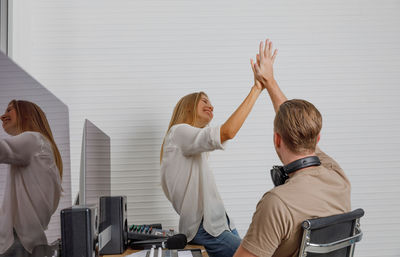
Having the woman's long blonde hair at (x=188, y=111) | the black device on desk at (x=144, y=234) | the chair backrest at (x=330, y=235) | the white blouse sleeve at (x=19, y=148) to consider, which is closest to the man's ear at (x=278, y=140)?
the chair backrest at (x=330, y=235)

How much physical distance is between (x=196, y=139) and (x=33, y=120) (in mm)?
1174

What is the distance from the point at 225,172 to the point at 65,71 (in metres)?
1.58

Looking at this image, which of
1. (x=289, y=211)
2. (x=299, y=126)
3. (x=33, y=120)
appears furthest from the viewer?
(x=299, y=126)

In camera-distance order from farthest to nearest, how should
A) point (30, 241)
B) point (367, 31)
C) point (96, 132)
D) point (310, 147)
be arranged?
point (367, 31) < point (96, 132) < point (310, 147) < point (30, 241)

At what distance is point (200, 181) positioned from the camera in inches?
83.9

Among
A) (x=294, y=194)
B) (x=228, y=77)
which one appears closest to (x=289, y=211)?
(x=294, y=194)

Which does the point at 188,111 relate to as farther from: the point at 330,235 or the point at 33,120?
the point at 33,120

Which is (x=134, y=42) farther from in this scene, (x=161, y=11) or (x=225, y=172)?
(x=225, y=172)

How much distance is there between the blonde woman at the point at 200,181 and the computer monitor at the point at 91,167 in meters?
0.50

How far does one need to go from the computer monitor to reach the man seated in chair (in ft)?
1.75

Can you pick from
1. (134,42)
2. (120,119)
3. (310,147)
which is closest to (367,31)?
(134,42)

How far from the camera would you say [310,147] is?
1.30m

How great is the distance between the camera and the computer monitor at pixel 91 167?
127 centimetres

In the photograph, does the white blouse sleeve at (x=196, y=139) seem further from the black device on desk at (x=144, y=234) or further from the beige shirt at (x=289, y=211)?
the beige shirt at (x=289, y=211)
